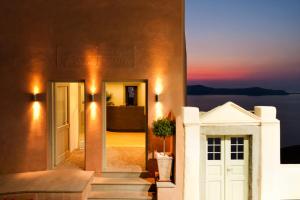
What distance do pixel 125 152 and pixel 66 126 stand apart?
2.04 metres

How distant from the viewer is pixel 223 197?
27.2 feet

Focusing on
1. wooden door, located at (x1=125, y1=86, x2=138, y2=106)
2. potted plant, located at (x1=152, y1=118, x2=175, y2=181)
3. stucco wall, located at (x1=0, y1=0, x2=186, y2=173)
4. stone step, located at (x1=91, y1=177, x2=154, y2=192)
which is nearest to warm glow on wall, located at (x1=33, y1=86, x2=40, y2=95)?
stucco wall, located at (x1=0, y1=0, x2=186, y2=173)

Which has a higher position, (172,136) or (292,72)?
(292,72)

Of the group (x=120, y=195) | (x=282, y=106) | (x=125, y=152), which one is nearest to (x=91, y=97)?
(x=120, y=195)

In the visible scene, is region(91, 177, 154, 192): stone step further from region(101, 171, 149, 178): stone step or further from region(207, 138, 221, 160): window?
region(207, 138, 221, 160): window

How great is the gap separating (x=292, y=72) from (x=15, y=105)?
48.4m

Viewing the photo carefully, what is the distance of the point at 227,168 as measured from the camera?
8258 millimetres

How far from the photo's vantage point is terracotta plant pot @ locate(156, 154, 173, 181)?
8.26 m

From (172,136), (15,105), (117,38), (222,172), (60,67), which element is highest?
(117,38)

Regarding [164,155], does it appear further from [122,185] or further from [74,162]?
[74,162]

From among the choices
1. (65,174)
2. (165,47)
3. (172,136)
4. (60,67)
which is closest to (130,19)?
(165,47)

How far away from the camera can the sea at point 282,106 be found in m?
60.1

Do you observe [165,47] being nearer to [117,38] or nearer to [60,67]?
[117,38]

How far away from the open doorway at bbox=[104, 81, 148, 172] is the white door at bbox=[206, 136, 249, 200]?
1999mm
